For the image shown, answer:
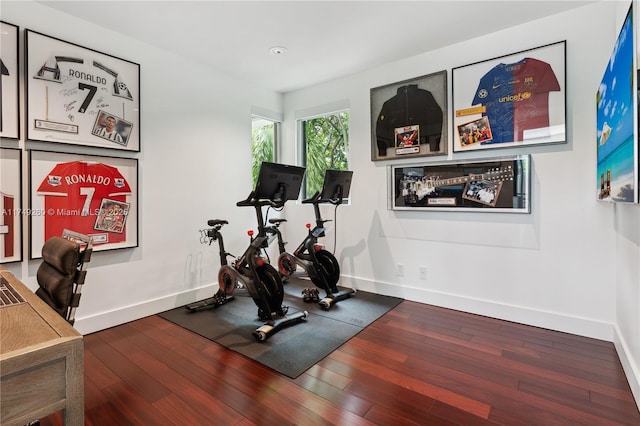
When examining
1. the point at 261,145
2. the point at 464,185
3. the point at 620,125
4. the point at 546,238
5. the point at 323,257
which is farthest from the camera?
the point at 261,145

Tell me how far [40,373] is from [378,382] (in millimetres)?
1847

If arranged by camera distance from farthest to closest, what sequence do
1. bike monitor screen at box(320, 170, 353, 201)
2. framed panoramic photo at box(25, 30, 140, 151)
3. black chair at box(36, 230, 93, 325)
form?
1. bike monitor screen at box(320, 170, 353, 201)
2. framed panoramic photo at box(25, 30, 140, 151)
3. black chair at box(36, 230, 93, 325)

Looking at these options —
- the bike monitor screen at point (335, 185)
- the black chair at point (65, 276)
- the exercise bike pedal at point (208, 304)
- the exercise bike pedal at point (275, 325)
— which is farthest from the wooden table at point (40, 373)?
the bike monitor screen at point (335, 185)

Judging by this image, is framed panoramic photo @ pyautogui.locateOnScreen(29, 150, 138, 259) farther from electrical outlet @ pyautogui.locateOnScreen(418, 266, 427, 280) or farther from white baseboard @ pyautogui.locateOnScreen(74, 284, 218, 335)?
electrical outlet @ pyautogui.locateOnScreen(418, 266, 427, 280)

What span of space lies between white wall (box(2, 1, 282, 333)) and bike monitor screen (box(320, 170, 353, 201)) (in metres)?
1.31

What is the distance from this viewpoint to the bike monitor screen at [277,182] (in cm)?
282

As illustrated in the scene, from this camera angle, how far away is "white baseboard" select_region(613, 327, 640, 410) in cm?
187

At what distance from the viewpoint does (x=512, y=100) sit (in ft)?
9.82

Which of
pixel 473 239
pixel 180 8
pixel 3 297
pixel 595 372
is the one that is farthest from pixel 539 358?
pixel 180 8

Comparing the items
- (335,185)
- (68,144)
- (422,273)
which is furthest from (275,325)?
(68,144)

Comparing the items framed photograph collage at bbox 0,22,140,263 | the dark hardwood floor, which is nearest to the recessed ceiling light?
framed photograph collage at bbox 0,22,140,263

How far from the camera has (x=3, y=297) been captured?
128 cm

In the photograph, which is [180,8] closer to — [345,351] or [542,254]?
[345,351]

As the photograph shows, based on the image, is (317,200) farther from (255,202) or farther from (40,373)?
(40,373)
